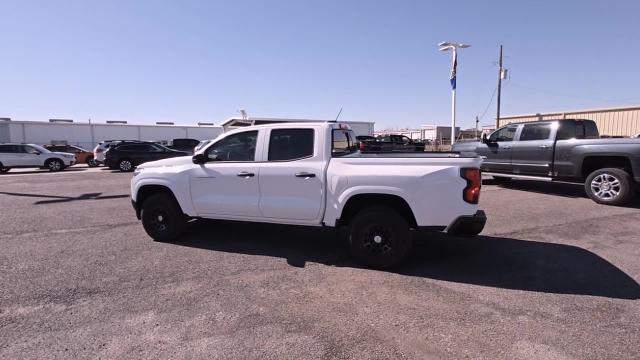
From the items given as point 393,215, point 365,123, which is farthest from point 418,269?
point 365,123

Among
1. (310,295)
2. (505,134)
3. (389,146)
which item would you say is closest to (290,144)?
(310,295)

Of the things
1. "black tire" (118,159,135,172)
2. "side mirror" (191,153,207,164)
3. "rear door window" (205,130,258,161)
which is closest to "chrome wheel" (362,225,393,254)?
"rear door window" (205,130,258,161)

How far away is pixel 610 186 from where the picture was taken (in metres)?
8.21

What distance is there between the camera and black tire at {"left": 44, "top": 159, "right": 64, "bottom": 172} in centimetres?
2045

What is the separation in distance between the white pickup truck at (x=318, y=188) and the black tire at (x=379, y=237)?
12 mm

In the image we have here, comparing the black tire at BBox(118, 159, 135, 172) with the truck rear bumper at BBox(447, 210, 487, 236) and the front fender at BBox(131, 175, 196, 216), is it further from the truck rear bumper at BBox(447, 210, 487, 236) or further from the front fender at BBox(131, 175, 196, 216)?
the truck rear bumper at BBox(447, 210, 487, 236)

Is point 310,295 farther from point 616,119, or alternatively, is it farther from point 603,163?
point 616,119

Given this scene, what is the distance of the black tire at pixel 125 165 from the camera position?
19141 millimetres

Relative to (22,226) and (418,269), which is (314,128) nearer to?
(418,269)

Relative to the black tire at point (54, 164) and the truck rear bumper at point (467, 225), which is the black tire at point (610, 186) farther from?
the black tire at point (54, 164)

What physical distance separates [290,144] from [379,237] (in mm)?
1728

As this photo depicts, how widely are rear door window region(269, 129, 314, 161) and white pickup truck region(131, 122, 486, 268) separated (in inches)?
0.6

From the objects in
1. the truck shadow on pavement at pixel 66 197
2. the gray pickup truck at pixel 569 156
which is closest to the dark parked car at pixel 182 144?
the truck shadow on pavement at pixel 66 197

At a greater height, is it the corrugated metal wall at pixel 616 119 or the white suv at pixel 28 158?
the corrugated metal wall at pixel 616 119
